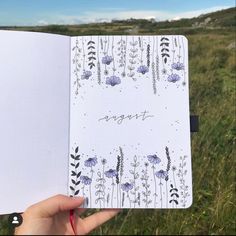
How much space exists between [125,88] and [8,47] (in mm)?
498

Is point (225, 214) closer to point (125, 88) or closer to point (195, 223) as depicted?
point (195, 223)

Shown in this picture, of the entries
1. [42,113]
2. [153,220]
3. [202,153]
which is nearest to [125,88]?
[42,113]

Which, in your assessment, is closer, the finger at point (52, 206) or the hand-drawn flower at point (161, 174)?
the finger at point (52, 206)

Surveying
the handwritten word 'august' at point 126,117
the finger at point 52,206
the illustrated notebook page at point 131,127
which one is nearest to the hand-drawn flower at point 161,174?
the illustrated notebook page at point 131,127

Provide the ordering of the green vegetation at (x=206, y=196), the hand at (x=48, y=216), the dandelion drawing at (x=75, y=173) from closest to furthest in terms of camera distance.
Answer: the hand at (x=48, y=216), the dandelion drawing at (x=75, y=173), the green vegetation at (x=206, y=196)

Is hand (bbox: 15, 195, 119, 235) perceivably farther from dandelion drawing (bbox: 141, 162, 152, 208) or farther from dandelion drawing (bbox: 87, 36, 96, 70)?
dandelion drawing (bbox: 87, 36, 96, 70)

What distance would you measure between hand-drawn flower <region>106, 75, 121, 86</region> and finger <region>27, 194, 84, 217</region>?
0.50m

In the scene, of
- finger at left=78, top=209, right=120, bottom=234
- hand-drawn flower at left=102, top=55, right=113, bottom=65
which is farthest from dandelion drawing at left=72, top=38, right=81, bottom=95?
finger at left=78, top=209, right=120, bottom=234

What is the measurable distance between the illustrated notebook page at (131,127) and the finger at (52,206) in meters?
0.07

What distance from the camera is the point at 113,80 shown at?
2.01 metres

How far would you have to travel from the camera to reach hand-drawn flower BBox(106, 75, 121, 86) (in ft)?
6.58

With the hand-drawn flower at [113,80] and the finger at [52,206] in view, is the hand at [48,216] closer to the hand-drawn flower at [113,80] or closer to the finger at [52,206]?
the finger at [52,206]

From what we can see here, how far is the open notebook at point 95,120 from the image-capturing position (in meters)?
1.91

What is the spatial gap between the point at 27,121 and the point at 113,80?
39cm
